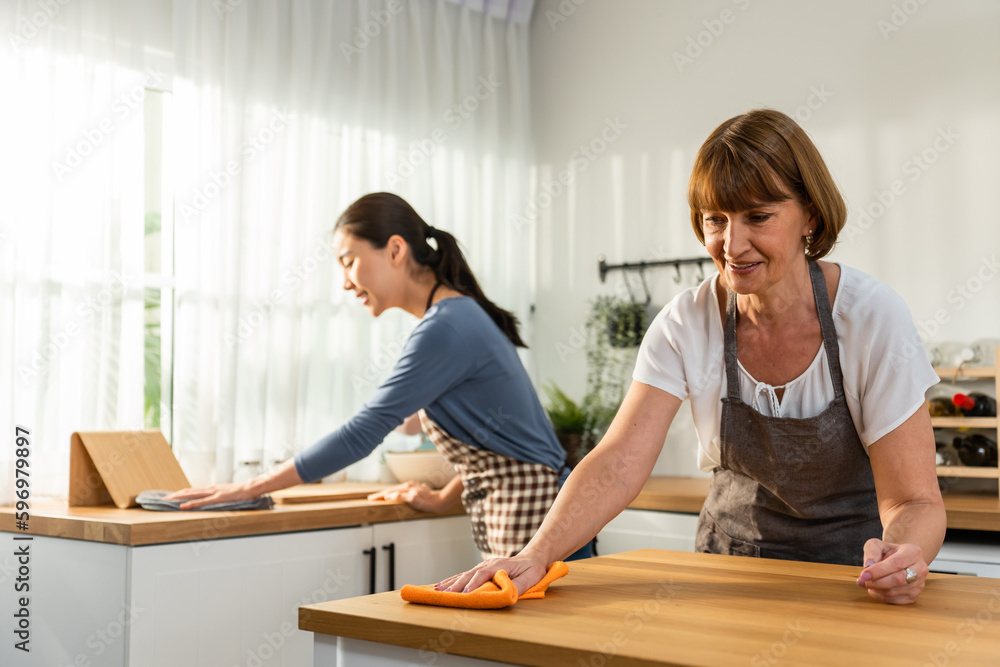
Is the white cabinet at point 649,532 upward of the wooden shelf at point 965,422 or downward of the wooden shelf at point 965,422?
downward

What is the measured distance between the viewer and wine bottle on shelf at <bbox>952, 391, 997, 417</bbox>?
2553 millimetres

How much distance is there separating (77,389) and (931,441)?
1989 mm

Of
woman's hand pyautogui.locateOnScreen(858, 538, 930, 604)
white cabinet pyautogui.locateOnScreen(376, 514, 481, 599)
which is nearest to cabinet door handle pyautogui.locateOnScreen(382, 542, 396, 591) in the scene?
white cabinet pyautogui.locateOnScreen(376, 514, 481, 599)

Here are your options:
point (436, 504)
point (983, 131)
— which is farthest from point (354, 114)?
point (983, 131)

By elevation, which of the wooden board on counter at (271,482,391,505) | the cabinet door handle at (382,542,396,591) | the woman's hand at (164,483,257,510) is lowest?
the cabinet door handle at (382,542,396,591)

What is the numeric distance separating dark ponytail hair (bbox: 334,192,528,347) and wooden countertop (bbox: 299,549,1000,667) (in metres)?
0.99

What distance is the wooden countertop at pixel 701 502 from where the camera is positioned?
2160 mm

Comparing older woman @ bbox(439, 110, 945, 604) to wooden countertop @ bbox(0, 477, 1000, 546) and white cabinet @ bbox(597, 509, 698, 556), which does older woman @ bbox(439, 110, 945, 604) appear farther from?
white cabinet @ bbox(597, 509, 698, 556)

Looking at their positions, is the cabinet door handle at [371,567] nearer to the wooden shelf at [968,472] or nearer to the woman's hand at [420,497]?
the woman's hand at [420,497]

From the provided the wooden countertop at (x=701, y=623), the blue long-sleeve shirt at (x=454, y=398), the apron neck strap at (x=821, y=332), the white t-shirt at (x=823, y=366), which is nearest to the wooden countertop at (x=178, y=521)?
the blue long-sleeve shirt at (x=454, y=398)

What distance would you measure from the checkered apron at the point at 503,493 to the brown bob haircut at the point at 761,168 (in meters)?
0.86

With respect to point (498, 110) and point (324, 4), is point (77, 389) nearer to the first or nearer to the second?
point (324, 4)

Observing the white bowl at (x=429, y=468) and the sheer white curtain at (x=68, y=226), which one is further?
the white bowl at (x=429, y=468)

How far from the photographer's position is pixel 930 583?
114 centimetres
